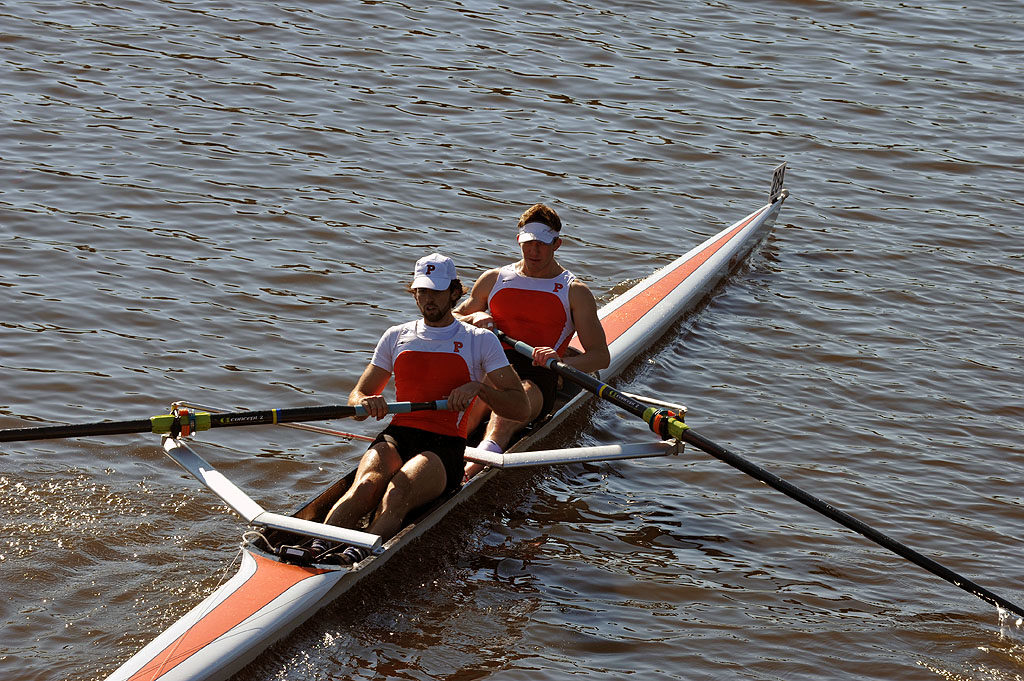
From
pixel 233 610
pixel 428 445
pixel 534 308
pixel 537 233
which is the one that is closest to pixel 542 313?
pixel 534 308

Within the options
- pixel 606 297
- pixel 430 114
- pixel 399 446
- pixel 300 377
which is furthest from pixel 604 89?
pixel 399 446

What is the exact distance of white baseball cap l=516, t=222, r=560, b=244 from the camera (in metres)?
8.02

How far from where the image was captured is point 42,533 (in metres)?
6.82

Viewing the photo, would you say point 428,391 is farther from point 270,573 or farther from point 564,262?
point 564,262

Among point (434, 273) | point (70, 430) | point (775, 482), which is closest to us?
point (70, 430)

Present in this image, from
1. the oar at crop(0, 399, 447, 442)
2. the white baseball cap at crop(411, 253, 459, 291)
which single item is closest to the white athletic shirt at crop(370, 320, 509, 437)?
the oar at crop(0, 399, 447, 442)

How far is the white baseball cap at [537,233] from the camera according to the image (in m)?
8.02

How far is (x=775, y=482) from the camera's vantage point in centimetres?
704

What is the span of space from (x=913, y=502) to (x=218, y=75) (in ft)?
34.1

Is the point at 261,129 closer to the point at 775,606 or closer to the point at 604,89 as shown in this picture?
the point at 604,89

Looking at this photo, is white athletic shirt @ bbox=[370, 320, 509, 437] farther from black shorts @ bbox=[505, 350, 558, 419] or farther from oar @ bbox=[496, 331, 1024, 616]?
black shorts @ bbox=[505, 350, 558, 419]

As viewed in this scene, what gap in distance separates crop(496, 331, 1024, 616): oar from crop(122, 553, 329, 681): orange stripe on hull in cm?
231

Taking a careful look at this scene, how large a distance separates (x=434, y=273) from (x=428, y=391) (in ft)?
2.40

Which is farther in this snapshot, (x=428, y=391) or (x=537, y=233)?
(x=537, y=233)
